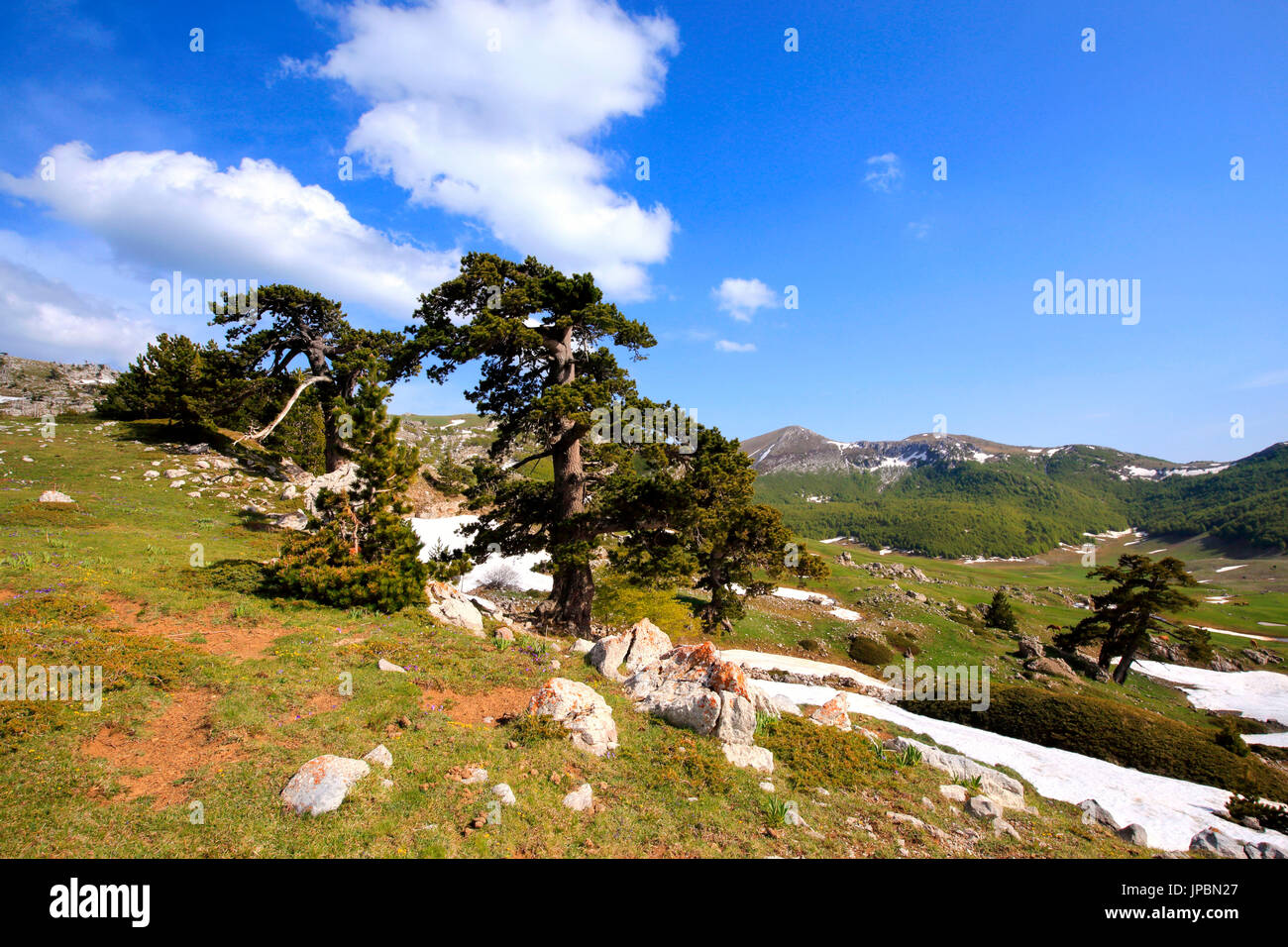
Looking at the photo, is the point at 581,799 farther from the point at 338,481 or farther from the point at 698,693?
the point at 338,481

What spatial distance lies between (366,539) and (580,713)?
10.8 m

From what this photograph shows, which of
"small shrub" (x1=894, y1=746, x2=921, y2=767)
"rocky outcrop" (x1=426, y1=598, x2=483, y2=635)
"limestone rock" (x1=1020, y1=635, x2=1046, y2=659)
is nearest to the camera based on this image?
"small shrub" (x1=894, y1=746, x2=921, y2=767)

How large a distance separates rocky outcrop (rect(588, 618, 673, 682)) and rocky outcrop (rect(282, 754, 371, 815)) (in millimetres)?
8845

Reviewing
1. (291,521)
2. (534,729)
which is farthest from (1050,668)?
(291,521)

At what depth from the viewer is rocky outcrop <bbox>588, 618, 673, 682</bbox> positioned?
16.5 meters

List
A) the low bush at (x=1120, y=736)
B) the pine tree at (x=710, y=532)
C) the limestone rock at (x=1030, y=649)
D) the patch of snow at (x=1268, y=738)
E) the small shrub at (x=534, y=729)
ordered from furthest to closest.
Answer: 1. the limestone rock at (x=1030, y=649)
2. the patch of snow at (x=1268, y=738)
3. the pine tree at (x=710, y=532)
4. the low bush at (x=1120, y=736)
5. the small shrub at (x=534, y=729)

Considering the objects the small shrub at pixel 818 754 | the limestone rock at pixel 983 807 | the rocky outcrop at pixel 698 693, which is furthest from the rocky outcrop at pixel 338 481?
the limestone rock at pixel 983 807

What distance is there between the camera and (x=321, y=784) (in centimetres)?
777

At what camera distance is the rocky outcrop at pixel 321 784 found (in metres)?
7.52

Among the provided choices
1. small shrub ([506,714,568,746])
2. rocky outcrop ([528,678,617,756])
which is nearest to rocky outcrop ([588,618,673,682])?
rocky outcrop ([528,678,617,756])

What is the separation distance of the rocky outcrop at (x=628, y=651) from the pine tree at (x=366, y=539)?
23.1 ft

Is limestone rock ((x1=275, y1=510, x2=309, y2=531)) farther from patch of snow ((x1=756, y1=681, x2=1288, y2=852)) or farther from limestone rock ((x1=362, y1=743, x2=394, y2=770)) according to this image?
patch of snow ((x1=756, y1=681, x2=1288, y2=852))

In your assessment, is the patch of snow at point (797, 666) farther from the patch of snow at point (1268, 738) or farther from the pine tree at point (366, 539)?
the patch of snow at point (1268, 738)
